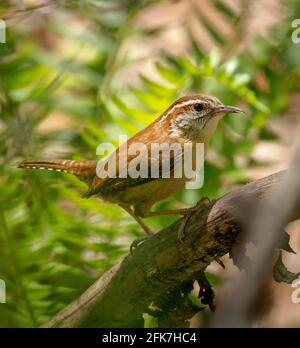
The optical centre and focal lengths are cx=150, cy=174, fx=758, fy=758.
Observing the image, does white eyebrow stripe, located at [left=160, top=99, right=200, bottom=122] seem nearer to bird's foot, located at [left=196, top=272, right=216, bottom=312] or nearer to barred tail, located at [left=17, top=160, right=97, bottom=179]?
barred tail, located at [left=17, top=160, right=97, bottom=179]

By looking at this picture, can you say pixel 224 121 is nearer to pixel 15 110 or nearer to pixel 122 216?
pixel 122 216

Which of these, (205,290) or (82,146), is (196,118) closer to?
(205,290)

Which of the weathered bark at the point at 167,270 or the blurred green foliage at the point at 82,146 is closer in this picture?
the weathered bark at the point at 167,270

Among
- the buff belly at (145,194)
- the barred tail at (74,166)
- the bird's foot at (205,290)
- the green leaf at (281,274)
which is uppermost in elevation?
the barred tail at (74,166)

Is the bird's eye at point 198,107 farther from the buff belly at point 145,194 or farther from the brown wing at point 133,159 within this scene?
the buff belly at point 145,194

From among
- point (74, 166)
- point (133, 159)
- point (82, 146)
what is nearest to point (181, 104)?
point (133, 159)

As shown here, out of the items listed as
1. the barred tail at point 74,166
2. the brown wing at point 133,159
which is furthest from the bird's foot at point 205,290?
the barred tail at point 74,166

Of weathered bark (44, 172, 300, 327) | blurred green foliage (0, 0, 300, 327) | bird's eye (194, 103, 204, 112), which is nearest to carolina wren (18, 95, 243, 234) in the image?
bird's eye (194, 103, 204, 112)
